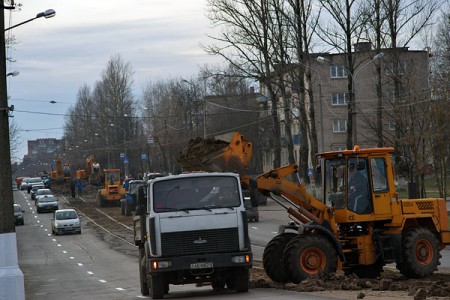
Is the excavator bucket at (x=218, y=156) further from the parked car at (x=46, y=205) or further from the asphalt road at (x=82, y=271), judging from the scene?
the parked car at (x=46, y=205)

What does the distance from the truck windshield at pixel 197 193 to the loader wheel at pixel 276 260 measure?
2715mm

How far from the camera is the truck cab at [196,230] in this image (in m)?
19.2

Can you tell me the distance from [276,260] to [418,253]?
3544 millimetres

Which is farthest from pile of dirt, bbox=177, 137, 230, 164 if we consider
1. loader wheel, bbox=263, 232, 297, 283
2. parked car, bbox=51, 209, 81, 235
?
parked car, bbox=51, 209, 81, 235

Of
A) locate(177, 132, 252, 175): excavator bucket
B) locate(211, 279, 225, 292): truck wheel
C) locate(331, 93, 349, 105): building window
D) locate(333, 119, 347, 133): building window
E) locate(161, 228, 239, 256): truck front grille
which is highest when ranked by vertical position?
locate(331, 93, 349, 105): building window

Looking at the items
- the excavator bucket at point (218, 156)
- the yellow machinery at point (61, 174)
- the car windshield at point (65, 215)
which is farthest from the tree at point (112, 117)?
the excavator bucket at point (218, 156)

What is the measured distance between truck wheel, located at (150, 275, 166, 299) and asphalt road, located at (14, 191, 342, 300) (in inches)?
25.5

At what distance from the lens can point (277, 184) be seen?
22.3 metres

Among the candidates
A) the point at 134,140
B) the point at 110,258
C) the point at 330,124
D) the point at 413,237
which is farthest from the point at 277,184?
the point at 134,140

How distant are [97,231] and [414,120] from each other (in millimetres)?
22421

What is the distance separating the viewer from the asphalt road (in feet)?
71.8

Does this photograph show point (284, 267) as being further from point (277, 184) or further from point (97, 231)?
point (97, 231)

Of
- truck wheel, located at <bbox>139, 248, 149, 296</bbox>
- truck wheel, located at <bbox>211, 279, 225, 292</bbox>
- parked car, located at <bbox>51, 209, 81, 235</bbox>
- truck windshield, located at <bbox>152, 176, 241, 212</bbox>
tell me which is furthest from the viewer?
parked car, located at <bbox>51, 209, 81, 235</bbox>

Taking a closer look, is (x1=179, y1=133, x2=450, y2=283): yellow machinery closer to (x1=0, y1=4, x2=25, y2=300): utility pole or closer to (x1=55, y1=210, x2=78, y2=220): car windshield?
(x1=0, y1=4, x2=25, y2=300): utility pole
